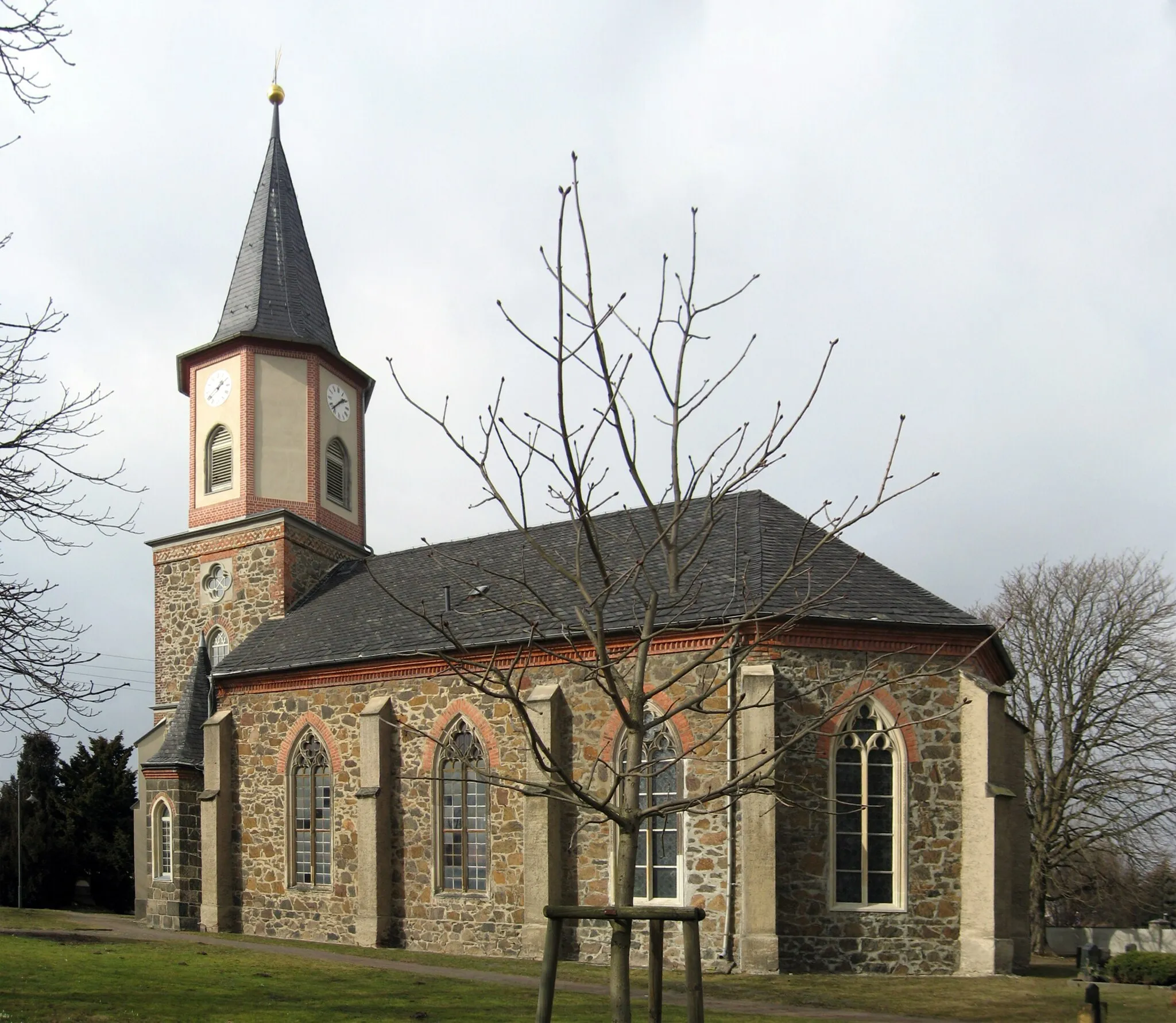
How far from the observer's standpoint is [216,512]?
100ft

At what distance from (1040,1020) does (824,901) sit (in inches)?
186

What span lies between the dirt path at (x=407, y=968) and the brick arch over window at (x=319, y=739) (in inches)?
144

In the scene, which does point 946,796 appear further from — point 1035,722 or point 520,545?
point 1035,722

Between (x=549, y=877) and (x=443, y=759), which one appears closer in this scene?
(x=549, y=877)

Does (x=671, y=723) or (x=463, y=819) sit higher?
(x=671, y=723)

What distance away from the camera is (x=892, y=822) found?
19969 mm

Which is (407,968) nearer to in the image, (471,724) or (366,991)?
(366,991)

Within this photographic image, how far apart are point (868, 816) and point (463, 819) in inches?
312

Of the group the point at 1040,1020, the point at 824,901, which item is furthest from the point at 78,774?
the point at 1040,1020

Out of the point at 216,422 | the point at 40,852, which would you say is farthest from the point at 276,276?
the point at 40,852

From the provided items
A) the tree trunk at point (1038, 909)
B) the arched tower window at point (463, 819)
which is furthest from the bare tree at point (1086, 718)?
the arched tower window at point (463, 819)

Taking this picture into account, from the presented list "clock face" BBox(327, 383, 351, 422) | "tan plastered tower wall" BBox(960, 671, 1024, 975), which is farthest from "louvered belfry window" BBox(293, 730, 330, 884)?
"tan plastered tower wall" BBox(960, 671, 1024, 975)

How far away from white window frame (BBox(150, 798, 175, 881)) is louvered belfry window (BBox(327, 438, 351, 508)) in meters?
8.76

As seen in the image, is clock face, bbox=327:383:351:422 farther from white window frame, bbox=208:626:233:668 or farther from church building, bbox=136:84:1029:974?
white window frame, bbox=208:626:233:668
